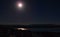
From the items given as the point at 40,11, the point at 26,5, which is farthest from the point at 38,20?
the point at 26,5

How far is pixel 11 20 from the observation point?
52.4 inches
